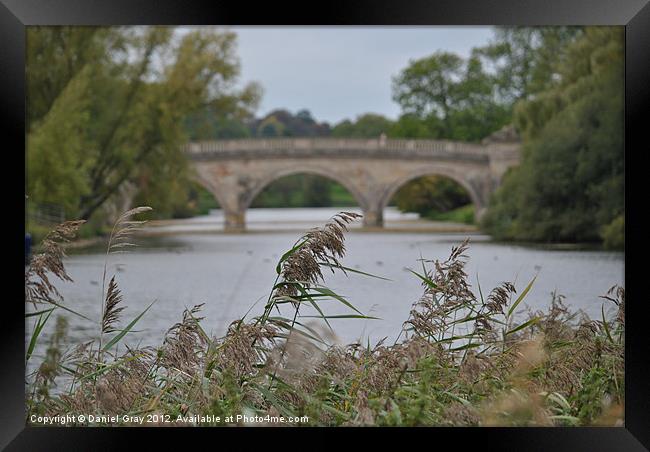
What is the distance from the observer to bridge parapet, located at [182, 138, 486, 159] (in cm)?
2172

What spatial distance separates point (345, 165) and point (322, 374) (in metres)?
21.3

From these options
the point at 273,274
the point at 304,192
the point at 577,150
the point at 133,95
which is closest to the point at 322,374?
the point at 273,274

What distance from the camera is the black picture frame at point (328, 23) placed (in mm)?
2143

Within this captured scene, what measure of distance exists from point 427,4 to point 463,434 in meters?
1.03

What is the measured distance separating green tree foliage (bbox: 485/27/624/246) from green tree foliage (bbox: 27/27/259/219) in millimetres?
5277

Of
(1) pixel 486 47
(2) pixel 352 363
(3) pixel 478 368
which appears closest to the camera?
(3) pixel 478 368

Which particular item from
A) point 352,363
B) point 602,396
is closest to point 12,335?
point 352,363

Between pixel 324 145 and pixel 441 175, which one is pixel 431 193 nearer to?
pixel 441 175

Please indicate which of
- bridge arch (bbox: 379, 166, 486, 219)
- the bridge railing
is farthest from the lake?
the bridge railing

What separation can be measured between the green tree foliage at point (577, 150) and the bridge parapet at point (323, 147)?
6478mm

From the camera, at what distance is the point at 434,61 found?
56.5 feet

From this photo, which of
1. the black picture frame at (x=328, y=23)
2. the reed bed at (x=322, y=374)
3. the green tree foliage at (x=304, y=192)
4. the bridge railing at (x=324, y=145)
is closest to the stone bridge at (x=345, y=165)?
the bridge railing at (x=324, y=145)

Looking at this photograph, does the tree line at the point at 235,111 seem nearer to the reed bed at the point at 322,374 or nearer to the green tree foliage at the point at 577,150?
the green tree foliage at the point at 577,150

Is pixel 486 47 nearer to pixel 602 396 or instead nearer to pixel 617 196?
pixel 617 196
